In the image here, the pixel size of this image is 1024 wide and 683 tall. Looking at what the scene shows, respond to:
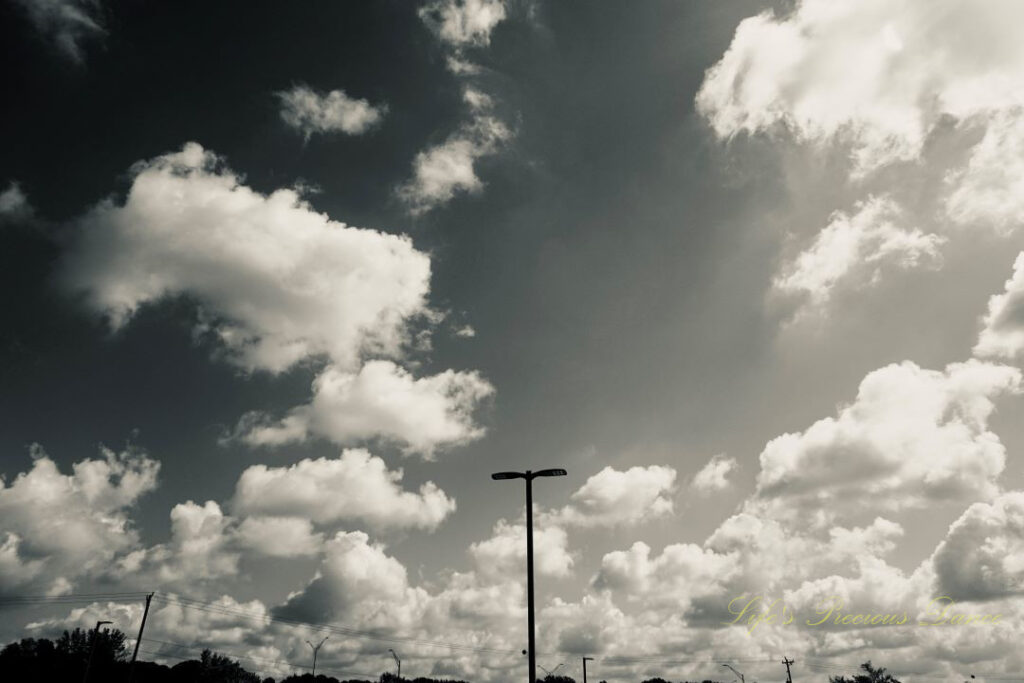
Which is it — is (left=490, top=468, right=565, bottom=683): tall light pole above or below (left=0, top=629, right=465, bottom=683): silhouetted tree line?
above

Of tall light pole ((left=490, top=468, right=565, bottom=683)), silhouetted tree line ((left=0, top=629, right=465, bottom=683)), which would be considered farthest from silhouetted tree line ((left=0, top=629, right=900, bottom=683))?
tall light pole ((left=490, top=468, right=565, bottom=683))

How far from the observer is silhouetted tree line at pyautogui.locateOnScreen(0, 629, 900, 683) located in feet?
280

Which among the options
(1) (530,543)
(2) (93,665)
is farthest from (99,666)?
(1) (530,543)

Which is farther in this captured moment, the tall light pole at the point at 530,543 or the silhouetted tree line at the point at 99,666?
the silhouetted tree line at the point at 99,666

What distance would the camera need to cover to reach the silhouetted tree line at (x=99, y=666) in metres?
85.4

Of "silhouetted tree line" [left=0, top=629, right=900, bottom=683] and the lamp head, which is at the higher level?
the lamp head

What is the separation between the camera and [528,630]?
674 inches

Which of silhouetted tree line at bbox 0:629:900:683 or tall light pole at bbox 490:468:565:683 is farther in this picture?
silhouetted tree line at bbox 0:629:900:683

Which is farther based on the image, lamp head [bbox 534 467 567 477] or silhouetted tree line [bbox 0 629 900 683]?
silhouetted tree line [bbox 0 629 900 683]

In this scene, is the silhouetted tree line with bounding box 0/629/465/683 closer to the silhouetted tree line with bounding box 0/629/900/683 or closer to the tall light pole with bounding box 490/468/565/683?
the silhouetted tree line with bounding box 0/629/900/683

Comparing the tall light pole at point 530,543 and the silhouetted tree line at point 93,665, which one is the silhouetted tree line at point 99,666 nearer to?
the silhouetted tree line at point 93,665

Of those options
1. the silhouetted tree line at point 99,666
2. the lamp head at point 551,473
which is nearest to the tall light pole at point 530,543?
the lamp head at point 551,473

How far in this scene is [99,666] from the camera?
90375mm

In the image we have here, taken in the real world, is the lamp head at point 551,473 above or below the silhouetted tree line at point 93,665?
above
